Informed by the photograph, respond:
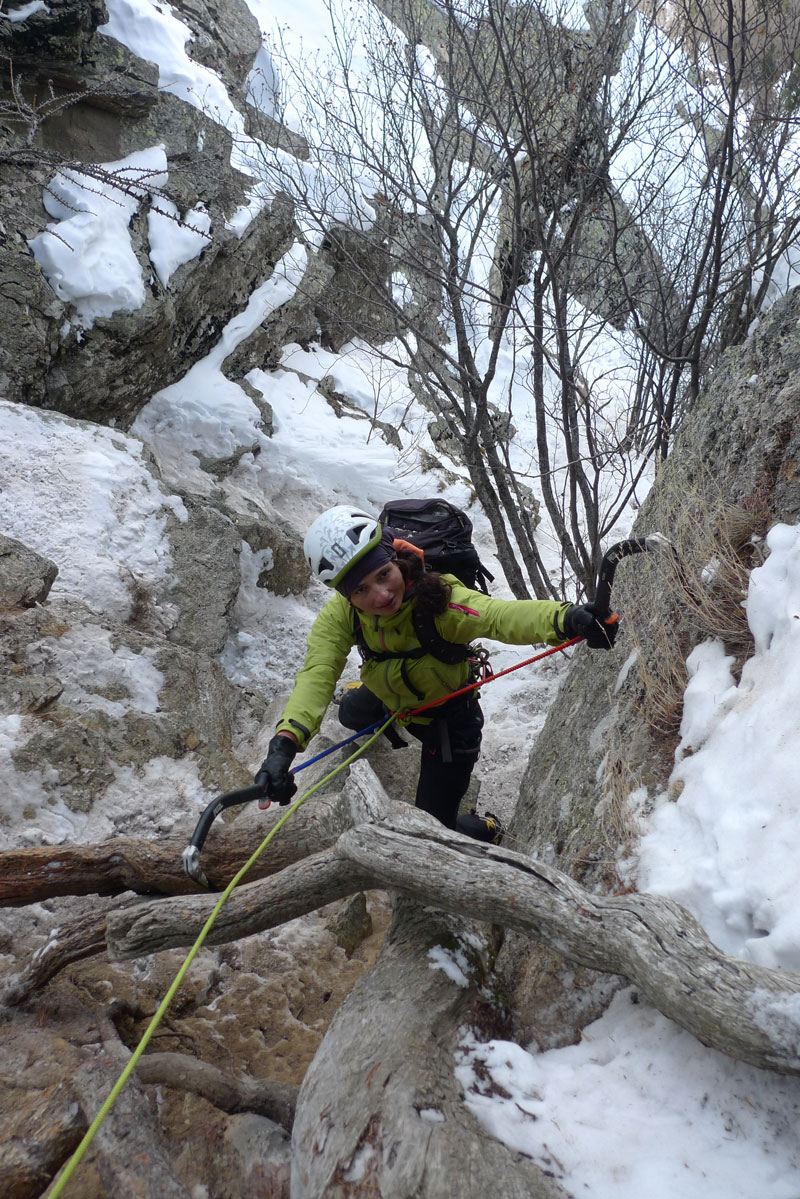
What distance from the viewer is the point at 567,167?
5.60 m

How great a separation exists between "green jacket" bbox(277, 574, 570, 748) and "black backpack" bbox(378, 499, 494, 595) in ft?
0.49

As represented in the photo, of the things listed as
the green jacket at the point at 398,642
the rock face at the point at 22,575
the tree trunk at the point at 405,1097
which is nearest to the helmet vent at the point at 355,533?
the green jacket at the point at 398,642

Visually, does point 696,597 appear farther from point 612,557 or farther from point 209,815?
Result: point 209,815

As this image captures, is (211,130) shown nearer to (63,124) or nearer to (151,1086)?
(63,124)

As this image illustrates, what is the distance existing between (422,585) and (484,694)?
4.22 meters

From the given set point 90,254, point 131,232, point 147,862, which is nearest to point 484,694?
point 147,862

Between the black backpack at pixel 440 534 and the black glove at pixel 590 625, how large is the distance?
791 mm

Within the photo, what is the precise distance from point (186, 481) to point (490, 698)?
503 centimetres

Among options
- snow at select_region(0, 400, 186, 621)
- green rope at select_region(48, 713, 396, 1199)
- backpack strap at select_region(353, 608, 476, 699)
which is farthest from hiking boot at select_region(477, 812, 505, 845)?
snow at select_region(0, 400, 186, 621)

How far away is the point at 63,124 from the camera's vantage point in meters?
8.76

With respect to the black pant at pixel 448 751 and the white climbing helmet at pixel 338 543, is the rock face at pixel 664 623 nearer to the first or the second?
the black pant at pixel 448 751

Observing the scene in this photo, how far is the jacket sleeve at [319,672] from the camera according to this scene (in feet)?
10.5

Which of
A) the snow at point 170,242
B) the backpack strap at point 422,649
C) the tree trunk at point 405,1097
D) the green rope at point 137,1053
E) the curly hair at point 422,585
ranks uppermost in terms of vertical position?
the snow at point 170,242

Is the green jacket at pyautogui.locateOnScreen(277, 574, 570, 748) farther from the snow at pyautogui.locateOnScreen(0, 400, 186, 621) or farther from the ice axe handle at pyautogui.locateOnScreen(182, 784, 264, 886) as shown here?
the snow at pyautogui.locateOnScreen(0, 400, 186, 621)
